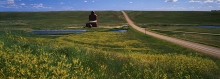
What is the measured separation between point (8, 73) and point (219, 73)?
997 centimetres

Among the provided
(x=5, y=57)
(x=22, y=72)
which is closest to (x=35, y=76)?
(x=22, y=72)

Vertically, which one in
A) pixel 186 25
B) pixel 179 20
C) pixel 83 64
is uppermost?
pixel 83 64

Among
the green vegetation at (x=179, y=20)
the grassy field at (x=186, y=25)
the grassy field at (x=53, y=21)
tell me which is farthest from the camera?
the green vegetation at (x=179, y=20)

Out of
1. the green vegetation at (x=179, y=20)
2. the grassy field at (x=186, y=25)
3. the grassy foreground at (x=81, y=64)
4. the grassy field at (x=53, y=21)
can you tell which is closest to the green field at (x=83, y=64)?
the grassy foreground at (x=81, y=64)

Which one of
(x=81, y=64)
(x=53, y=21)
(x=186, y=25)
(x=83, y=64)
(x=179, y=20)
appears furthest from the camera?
(x=179, y=20)

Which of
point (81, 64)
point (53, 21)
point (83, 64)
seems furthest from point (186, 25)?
point (81, 64)

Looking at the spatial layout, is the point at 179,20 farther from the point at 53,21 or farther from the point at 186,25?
the point at 53,21

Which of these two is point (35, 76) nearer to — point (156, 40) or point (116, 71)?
point (116, 71)

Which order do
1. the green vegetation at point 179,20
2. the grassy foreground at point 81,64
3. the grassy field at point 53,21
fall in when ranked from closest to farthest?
the grassy foreground at point 81,64 < the grassy field at point 53,21 < the green vegetation at point 179,20

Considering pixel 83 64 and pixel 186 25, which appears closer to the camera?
pixel 83 64

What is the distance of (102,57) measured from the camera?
1198 centimetres

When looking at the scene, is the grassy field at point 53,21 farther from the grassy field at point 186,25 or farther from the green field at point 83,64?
the green field at point 83,64

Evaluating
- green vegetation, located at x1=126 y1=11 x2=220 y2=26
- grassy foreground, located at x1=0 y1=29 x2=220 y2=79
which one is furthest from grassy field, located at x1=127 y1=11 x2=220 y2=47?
grassy foreground, located at x1=0 y1=29 x2=220 y2=79

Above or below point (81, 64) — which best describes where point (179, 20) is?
below
